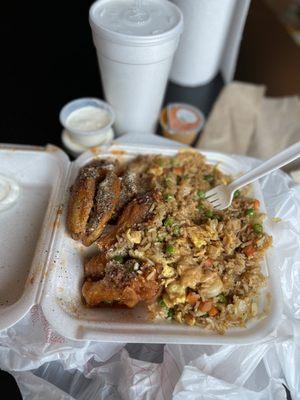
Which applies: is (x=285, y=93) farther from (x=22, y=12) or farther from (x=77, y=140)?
(x=22, y=12)

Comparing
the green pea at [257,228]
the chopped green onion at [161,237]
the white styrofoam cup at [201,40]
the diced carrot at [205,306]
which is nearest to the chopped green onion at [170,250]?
the chopped green onion at [161,237]

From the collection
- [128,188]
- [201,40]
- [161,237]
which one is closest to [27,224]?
[128,188]

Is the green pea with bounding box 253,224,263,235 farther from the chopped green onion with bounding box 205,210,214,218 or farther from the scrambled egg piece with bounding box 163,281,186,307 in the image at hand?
the scrambled egg piece with bounding box 163,281,186,307

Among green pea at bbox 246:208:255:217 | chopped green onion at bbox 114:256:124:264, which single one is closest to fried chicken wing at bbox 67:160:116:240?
chopped green onion at bbox 114:256:124:264

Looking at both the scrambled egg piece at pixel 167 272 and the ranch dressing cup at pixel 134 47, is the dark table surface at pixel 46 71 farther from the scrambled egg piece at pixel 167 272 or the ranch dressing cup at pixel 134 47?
the scrambled egg piece at pixel 167 272

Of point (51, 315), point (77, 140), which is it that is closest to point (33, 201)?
point (77, 140)

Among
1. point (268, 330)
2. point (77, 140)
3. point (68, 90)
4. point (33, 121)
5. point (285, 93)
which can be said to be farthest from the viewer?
point (285, 93)
